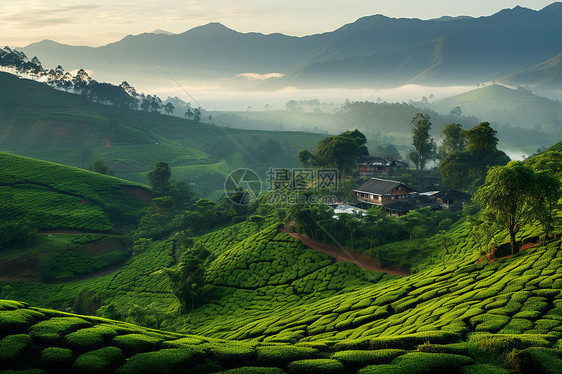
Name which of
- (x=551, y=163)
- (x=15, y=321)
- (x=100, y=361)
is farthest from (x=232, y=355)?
(x=551, y=163)

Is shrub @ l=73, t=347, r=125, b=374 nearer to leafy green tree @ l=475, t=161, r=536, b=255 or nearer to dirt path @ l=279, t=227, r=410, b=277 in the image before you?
leafy green tree @ l=475, t=161, r=536, b=255

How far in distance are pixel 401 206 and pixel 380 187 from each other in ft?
22.0

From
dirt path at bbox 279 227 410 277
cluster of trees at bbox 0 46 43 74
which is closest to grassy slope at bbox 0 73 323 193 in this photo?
cluster of trees at bbox 0 46 43 74

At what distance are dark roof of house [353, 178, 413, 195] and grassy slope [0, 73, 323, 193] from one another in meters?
67.5

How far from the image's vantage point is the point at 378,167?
87.9m

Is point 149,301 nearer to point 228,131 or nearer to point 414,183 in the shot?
point 414,183

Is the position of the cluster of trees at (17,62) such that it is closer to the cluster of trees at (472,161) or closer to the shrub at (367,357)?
the cluster of trees at (472,161)

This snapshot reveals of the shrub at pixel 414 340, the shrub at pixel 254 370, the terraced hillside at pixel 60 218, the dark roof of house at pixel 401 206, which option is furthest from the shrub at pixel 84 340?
the dark roof of house at pixel 401 206

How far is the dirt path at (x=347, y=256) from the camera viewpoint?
4337cm

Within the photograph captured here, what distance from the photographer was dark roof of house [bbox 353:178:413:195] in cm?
6538

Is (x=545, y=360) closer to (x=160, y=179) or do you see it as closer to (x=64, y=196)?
(x=64, y=196)

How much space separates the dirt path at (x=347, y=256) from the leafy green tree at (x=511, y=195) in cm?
1377

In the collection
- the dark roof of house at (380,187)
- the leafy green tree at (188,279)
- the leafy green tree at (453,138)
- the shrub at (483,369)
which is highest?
the leafy green tree at (453,138)

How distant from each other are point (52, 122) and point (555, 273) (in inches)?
6643
